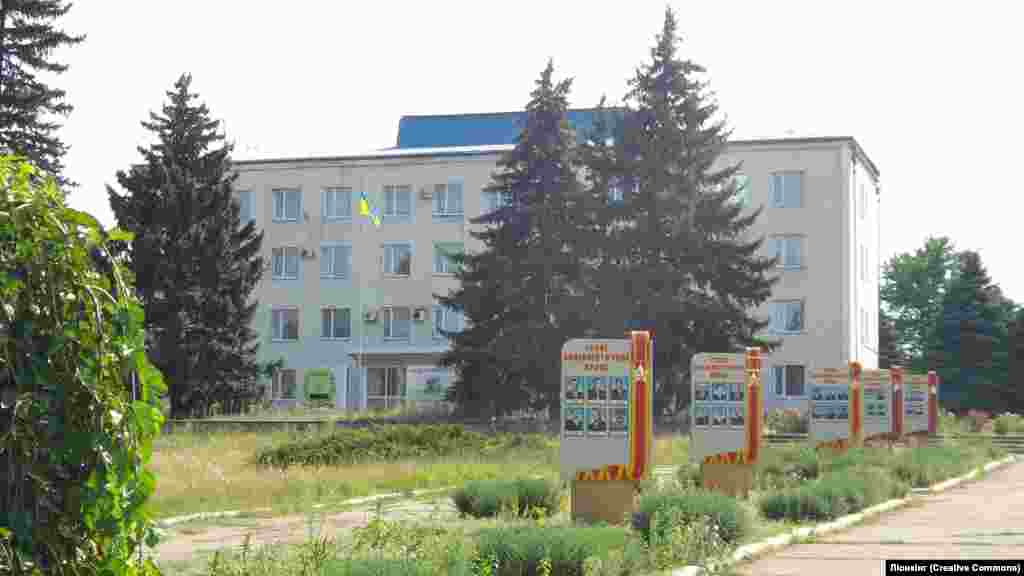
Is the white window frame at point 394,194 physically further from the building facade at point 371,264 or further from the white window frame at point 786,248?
the white window frame at point 786,248

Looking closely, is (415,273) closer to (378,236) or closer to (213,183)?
(378,236)

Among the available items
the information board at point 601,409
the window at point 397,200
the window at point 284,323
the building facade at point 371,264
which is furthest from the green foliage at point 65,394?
the window at point 284,323

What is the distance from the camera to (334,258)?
7931 cm

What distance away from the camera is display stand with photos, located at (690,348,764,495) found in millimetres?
20281

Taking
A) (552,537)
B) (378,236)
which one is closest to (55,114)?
(378,236)

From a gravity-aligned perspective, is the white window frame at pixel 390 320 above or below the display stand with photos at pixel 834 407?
above

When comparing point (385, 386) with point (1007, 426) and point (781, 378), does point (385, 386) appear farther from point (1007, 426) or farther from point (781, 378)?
point (1007, 426)

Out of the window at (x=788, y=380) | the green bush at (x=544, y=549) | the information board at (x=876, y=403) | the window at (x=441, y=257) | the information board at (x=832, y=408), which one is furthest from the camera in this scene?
the window at (x=441, y=257)

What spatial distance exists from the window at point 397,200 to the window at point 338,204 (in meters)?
2.00

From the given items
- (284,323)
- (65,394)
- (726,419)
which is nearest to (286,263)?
(284,323)

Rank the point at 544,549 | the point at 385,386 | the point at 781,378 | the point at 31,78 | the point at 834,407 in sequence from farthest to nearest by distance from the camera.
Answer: the point at 385,386
the point at 781,378
the point at 31,78
the point at 834,407
the point at 544,549

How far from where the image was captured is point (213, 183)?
58219mm

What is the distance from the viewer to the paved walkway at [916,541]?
12.4 meters

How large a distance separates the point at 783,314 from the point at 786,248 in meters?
3.13
